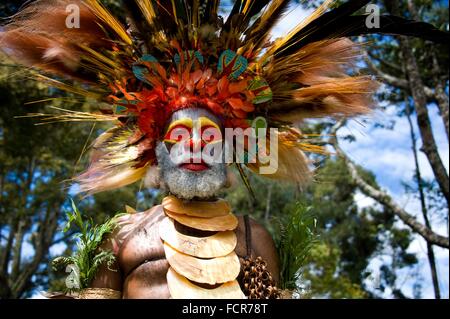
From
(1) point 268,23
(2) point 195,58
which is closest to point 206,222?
(2) point 195,58

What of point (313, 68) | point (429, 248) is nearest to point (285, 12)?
point (313, 68)

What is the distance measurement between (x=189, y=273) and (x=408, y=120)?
23.9 feet

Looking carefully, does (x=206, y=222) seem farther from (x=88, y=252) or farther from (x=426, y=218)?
(x=426, y=218)

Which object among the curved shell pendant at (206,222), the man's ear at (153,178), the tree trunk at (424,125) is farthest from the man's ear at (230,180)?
the tree trunk at (424,125)

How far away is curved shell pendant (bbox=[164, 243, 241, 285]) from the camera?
105 inches

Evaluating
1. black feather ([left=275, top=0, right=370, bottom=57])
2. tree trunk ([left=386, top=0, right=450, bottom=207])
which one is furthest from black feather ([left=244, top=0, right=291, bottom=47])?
tree trunk ([left=386, top=0, right=450, bottom=207])

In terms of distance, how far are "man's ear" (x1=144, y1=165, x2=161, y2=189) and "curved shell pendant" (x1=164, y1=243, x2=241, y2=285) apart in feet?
1.34

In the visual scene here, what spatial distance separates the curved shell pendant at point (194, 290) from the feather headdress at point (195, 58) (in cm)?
79

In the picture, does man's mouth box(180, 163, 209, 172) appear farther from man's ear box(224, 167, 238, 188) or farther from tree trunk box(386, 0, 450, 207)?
tree trunk box(386, 0, 450, 207)

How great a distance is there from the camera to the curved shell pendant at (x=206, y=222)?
2838mm

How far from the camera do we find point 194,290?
8.61ft

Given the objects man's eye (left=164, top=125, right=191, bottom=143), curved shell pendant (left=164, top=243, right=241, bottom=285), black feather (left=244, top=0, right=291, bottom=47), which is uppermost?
black feather (left=244, top=0, right=291, bottom=47)

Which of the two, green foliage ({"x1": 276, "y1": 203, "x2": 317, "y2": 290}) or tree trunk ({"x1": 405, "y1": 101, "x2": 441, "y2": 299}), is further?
tree trunk ({"x1": 405, "y1": 101, "x2": 441, "y2": 299})
